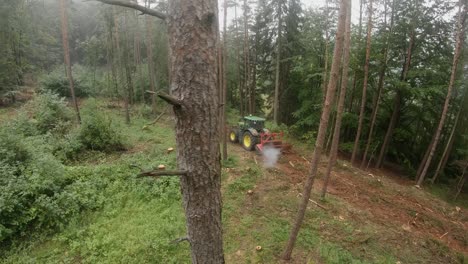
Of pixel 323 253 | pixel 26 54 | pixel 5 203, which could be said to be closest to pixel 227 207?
pixel 323 253

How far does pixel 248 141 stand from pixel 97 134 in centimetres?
631

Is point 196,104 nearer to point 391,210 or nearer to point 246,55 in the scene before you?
point 391,210

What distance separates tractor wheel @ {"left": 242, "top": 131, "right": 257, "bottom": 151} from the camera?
11.0 m

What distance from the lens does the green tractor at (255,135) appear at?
35.6 feet

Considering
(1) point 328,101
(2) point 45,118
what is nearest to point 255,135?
(1) point 328,101

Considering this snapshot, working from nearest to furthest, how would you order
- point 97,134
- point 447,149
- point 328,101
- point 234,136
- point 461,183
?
point 328,101, point 97,134, point 234,136, point 461,183, point 447,149

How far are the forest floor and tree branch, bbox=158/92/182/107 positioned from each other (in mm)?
4255

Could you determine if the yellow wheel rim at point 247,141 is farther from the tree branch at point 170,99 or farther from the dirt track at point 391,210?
the tree branch at point 170,99

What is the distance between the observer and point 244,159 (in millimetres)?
10086

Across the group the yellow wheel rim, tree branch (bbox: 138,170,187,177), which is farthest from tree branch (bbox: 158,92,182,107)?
the yellow wheel rim

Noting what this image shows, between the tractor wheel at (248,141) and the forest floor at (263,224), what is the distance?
157 cm

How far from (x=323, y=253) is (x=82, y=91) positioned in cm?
2148

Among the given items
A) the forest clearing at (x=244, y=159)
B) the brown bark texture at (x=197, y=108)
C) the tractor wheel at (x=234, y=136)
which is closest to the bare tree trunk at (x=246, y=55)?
the forest clearing at (x=244, y=159)

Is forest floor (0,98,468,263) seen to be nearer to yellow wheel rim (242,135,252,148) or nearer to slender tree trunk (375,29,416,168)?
yellow wheel rim (242,135,252,148)
